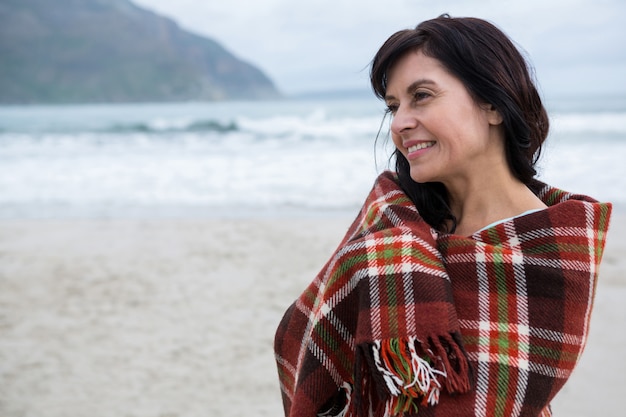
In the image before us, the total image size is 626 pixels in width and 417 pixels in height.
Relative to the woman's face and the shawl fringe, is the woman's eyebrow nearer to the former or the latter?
the woman's face

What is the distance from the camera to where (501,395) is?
1307 millimetres

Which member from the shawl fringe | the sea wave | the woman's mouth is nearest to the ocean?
the sea wave

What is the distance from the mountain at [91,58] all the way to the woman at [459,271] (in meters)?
51.2

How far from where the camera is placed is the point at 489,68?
1.38 meters

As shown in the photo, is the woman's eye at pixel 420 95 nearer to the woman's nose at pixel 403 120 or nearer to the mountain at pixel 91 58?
the woman's nose at pixel 403 120

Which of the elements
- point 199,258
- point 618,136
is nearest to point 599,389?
point 199,258

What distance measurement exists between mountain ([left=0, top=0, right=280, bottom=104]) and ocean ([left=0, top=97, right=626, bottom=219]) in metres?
34.1

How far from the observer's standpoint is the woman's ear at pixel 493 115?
56.8 inches

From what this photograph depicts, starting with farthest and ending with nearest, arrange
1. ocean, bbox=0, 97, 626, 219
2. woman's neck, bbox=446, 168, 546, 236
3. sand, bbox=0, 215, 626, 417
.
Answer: ocean, bbox=0, 97, 626, 219, sand, bbox=0, 215, 626, 417, woman's neck, bbox=446, 168, 546, 236

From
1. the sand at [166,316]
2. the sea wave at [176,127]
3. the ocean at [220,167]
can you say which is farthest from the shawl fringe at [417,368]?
the sea wave at [176,127]

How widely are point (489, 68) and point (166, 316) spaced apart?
3.54 m

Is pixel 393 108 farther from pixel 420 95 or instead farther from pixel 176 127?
pixel 176 127

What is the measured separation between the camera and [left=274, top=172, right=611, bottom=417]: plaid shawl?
1.25 meters

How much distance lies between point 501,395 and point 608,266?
4343 millimetres
